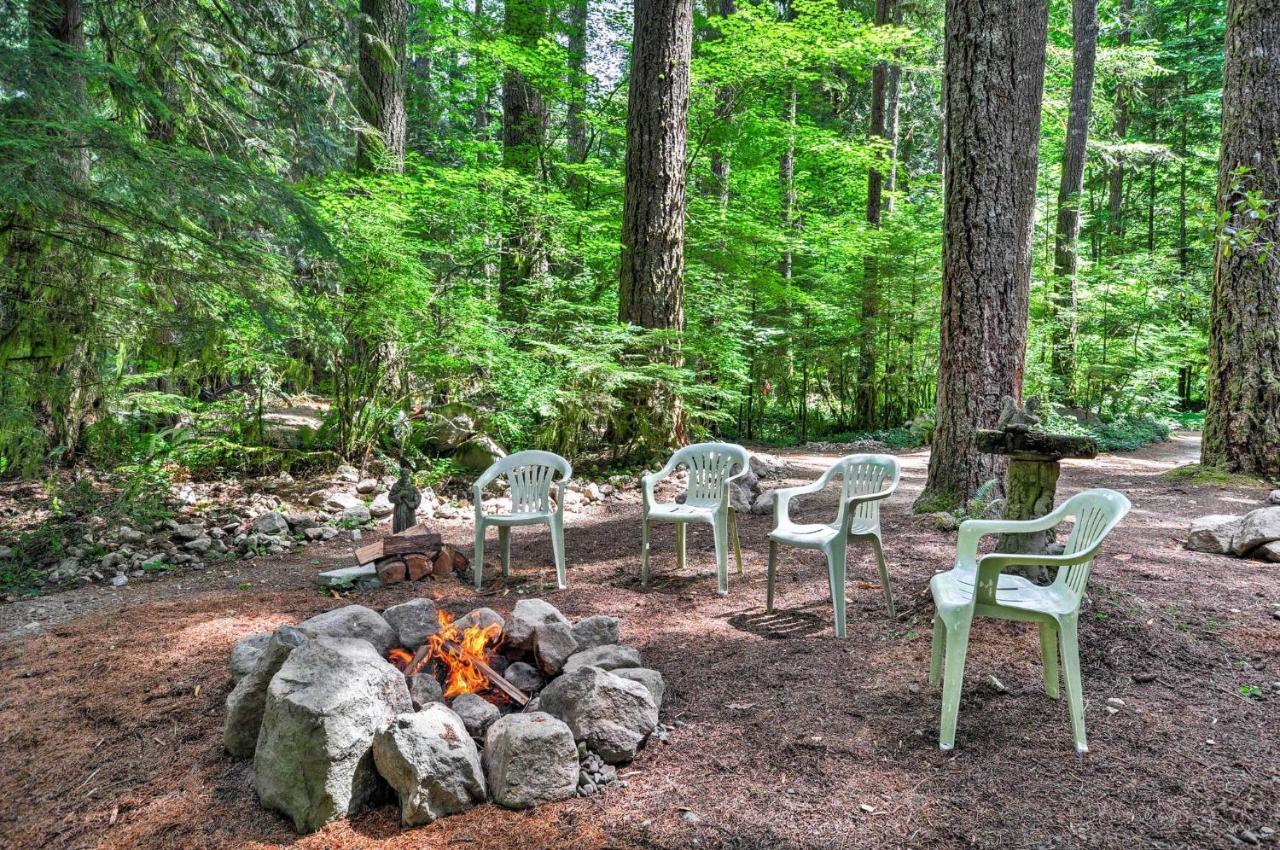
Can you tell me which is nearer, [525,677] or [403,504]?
[525,677]

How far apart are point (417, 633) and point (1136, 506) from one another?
18.3 ft

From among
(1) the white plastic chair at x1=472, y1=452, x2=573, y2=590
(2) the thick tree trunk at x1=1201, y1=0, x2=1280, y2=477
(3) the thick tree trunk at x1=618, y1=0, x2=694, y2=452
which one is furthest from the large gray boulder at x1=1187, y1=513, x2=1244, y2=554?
(3) the thick tree trunk at x1=618, y1=0, x2=694, y2=452

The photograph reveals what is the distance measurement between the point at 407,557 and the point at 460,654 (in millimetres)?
1832

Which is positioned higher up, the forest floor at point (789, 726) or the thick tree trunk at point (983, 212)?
the thick tree trunk at point (983, 212)

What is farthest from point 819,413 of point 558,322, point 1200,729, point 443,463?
point 1200,729

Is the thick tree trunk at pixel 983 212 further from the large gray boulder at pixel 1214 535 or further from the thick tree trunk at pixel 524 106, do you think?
the thick tree trunk at pixel 524 106

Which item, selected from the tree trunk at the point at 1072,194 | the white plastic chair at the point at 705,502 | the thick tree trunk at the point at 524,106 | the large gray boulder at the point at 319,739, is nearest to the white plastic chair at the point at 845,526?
the white plastic chair at the point at 705,502

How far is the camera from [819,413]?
12172 mm

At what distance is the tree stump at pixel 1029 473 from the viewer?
2859 mm

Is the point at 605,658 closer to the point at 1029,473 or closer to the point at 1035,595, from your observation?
the point at 1035,595

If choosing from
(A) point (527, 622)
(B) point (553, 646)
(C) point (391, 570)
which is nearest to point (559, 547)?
(C) point (391, 570)

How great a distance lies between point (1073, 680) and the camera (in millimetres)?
2244

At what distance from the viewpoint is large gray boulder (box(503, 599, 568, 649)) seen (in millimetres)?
2771

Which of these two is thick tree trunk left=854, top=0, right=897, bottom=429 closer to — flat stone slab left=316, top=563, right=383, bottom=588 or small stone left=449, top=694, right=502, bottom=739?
flat stone slab left=316, top=563, right=383, bottom=588
